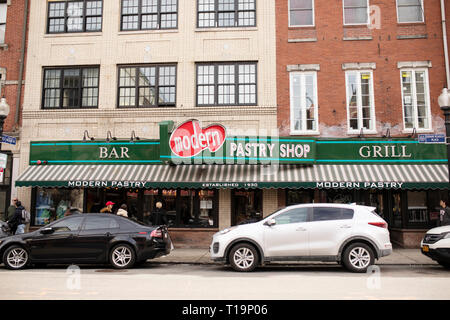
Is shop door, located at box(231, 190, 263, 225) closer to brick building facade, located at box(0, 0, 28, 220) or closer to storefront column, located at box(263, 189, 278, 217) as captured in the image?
storefront column, located at box(263, 189, 278, 217)

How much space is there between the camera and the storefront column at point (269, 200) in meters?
15.1

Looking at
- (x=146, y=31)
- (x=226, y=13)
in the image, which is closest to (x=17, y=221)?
(x=146, y=31)

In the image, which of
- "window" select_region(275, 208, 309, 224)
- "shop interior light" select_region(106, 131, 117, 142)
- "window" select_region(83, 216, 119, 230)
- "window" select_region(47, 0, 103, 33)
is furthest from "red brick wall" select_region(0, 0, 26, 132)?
"window" select_region(275, 208, 309, 224)

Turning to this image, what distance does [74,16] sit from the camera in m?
17.4

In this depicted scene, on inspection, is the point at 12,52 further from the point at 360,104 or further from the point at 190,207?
the point at 360,104

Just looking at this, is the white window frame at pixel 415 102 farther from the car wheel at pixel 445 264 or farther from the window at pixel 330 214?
the window at pixel 330 214

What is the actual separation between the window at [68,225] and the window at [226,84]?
738cm

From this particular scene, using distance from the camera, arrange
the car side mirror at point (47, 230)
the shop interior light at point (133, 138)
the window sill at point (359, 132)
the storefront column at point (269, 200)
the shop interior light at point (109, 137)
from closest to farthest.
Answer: the car side mirror at point (47, 230) < the storefront column at point (269, 200) < the window sill at point (359, 132) < the shop interior light at point (133, 138) < the shop interior light at point (109, 137)

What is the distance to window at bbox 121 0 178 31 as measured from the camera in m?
16.9

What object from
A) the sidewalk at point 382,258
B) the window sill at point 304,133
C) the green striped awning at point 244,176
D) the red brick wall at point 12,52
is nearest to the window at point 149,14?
the red brick wall at point 12,52

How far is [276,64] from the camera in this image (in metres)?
16.0

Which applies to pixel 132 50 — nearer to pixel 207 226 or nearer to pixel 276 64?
pixel 276 64

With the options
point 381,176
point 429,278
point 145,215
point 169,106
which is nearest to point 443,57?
point 381,176

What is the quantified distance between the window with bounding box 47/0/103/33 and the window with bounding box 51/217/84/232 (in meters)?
9.77
